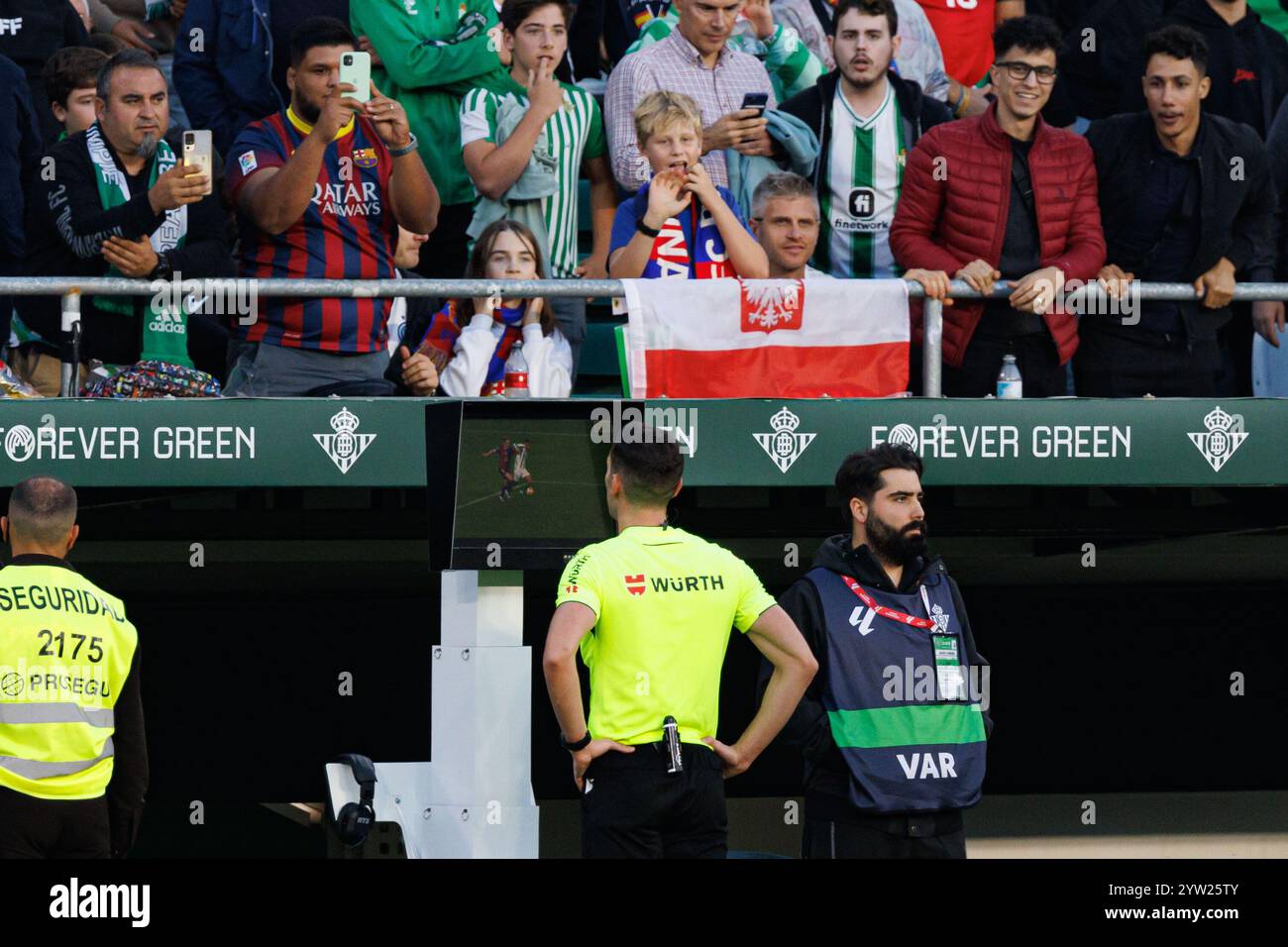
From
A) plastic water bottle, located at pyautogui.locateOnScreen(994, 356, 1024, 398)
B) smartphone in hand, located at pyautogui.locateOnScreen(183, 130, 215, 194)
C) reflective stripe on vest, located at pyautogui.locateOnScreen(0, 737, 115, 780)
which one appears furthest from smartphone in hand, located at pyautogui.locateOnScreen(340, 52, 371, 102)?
reflective stripe on vest, located at pyautogui.locateOnScreen(0, 737, 115, 780)

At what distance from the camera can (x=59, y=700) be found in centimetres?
607

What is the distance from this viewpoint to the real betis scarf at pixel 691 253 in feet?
27.8

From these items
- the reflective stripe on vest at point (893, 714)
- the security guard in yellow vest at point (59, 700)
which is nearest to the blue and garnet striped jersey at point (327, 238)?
the security guard in yellow vest at point (59, 700)

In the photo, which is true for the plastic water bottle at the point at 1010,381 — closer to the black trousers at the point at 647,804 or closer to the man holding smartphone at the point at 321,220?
the man holding smartphone at the point at 321,220

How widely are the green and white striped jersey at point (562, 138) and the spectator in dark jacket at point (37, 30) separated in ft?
6.51

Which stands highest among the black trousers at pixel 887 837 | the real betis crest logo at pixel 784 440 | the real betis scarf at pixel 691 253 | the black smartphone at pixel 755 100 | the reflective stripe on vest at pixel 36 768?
the black smartphone at pixel 755 100

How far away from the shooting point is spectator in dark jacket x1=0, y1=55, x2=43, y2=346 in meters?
8.73

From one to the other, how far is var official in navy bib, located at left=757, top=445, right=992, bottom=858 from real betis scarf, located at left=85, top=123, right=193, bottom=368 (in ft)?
10.5

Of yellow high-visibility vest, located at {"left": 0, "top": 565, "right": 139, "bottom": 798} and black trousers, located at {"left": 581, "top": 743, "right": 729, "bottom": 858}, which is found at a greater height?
yellow high-visibility vest, located at {"left": 0, "top": 565, "right": 139, "bottom": 798}

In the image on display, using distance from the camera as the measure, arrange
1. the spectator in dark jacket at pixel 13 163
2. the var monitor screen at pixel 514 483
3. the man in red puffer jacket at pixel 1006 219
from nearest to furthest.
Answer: the var monitor screen at pixel 514 483 → the man in red puffer jacket at pixel 1006 219 → the spectator in dark jacket at pixel 13 163

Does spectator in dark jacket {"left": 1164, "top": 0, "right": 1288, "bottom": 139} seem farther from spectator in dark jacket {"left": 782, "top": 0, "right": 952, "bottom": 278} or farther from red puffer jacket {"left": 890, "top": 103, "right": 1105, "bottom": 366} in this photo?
spectator in dark jacket {"left": 782, "top": 0, "right": 952, "bottom": 278}

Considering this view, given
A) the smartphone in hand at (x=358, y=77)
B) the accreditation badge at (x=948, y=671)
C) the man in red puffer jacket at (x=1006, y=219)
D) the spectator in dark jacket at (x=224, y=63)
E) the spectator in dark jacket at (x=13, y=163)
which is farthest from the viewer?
the spectator in dark jacket at (x=224, y=63)
